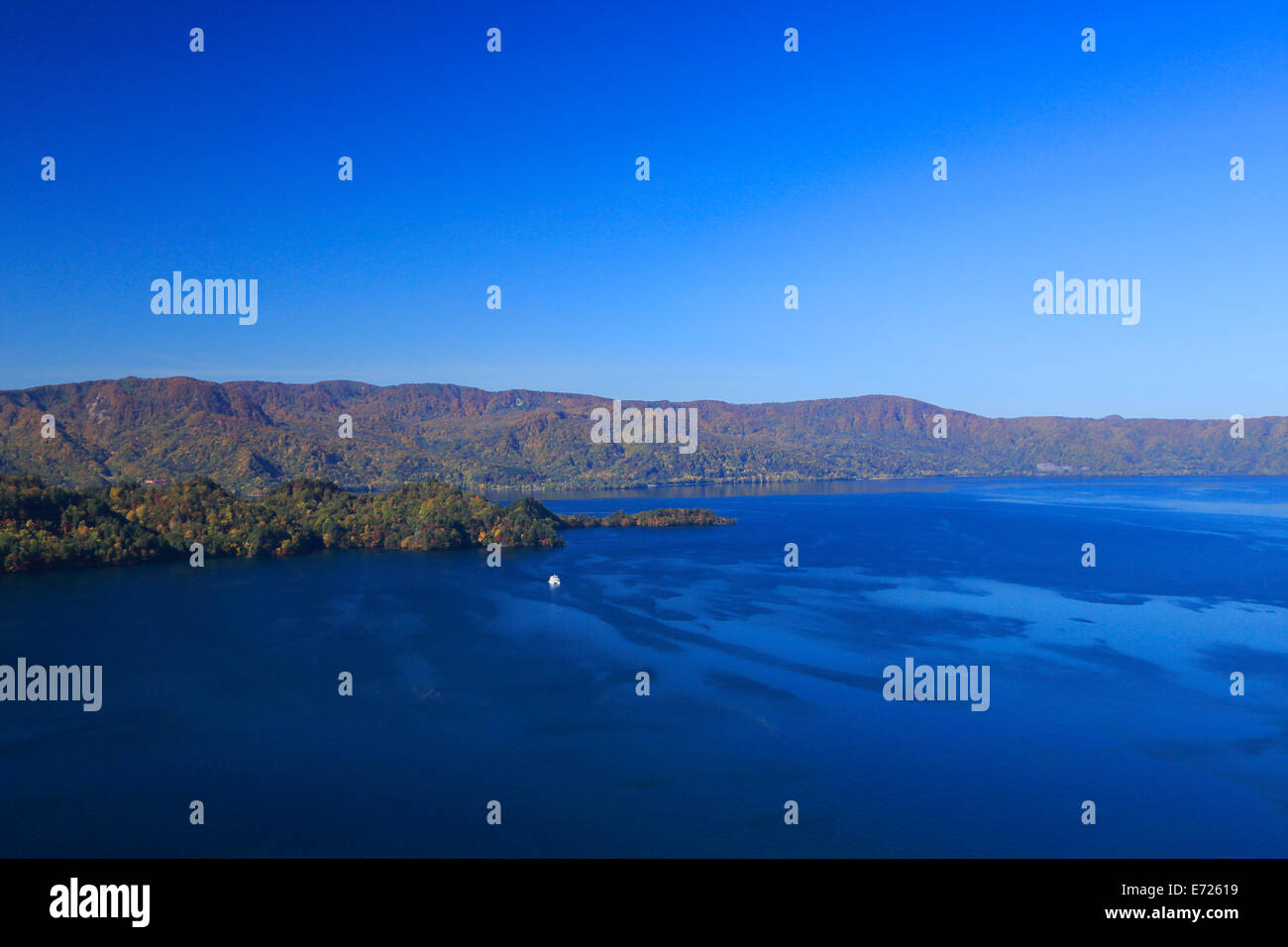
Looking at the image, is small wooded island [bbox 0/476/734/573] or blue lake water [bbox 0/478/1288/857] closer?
blue lake water [bbox 0/478/1288/857]

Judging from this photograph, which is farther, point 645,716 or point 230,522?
point 230,522

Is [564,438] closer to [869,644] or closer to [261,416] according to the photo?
[261,416]

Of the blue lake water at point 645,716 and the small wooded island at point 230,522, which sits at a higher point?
the small wooded island at point 230,522

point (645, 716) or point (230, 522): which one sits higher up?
point (230, 522)

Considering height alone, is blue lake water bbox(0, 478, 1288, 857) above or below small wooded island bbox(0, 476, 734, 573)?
below
